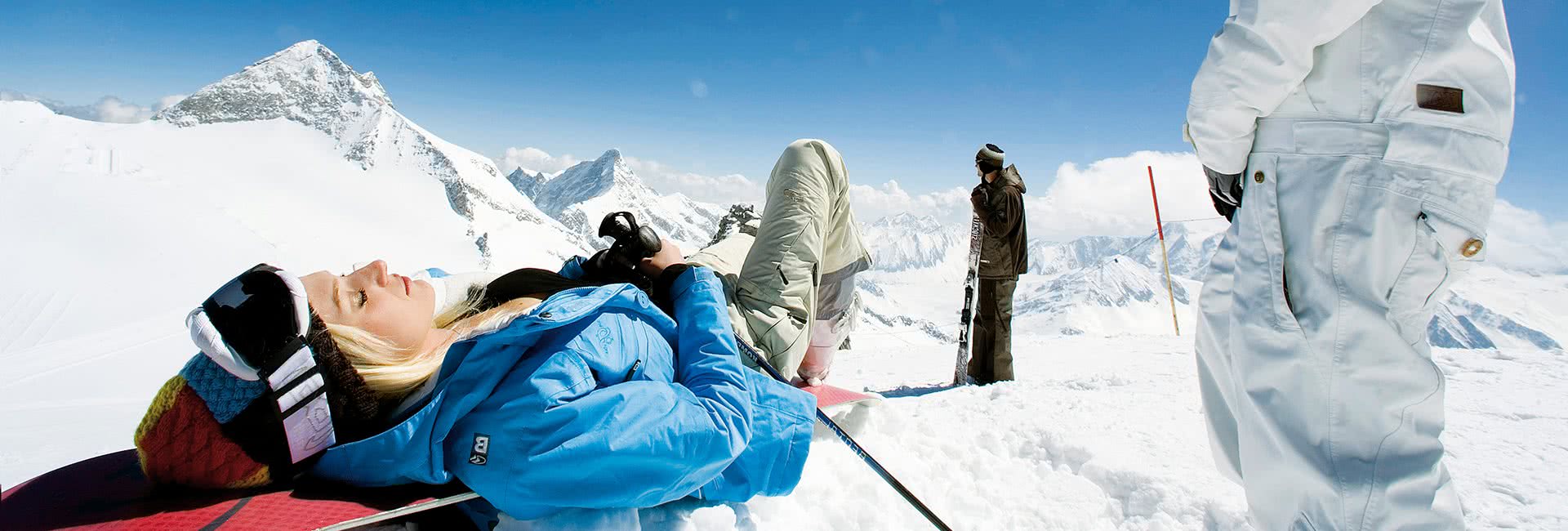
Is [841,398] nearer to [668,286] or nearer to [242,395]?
[668,286]

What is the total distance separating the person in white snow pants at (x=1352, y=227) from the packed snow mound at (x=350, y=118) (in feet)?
400

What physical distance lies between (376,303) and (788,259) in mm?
2116

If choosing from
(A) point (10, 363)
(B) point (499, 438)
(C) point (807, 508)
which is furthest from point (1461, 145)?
(A) point (10, 363)

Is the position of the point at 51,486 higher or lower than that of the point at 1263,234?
lower

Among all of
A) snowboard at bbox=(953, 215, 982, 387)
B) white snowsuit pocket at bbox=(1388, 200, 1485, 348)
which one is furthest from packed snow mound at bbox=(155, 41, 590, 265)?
white snowsuit pocket at bbox=(1388, 200, 1485, 348)

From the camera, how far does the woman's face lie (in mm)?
1924

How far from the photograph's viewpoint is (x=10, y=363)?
10961mm

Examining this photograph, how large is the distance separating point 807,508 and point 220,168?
10751 centimetres

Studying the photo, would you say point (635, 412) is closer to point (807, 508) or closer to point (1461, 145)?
point (807, 508)

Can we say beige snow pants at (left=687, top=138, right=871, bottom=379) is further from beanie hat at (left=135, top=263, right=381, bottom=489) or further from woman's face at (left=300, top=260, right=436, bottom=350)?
beanie hat at (left=135, top=263, right=381, bottom=489)

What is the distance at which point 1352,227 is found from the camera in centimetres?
175

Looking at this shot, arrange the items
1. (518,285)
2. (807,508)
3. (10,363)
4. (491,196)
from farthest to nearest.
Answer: (491,196), (10,363), (518,285), (807,508)

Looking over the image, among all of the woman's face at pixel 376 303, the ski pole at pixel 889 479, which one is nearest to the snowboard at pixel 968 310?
the ski pole at pixel 889 479

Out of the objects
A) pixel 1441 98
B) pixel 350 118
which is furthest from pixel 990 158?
pixel 350 118
